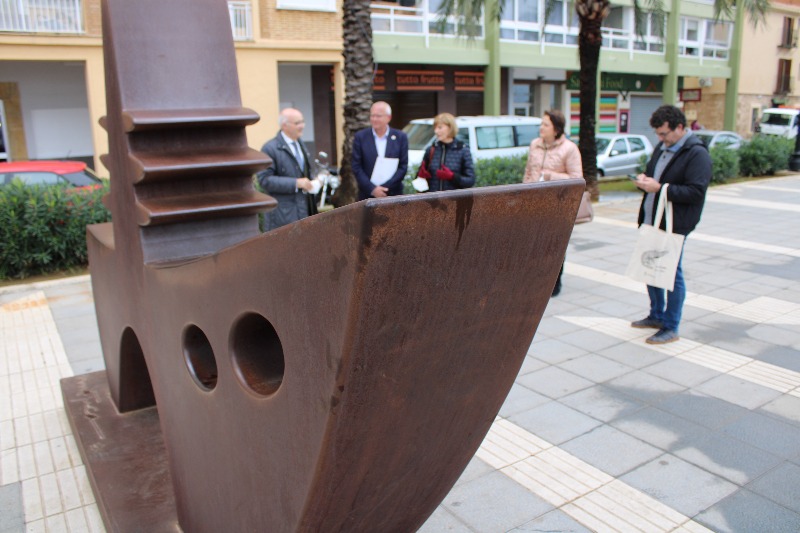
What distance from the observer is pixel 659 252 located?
→ 495 centimetres

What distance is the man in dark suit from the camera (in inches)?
218

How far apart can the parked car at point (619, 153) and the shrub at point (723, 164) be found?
1.91 m

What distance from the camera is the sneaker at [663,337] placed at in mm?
5216

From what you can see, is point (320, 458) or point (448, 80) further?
point (448, 80)

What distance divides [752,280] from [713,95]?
3323 cm

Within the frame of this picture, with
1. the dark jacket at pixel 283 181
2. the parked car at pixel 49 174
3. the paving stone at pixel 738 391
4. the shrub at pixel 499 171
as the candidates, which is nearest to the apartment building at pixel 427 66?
the parked car at pixel 49 174

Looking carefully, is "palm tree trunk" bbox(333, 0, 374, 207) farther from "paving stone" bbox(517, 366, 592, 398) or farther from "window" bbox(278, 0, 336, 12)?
"window" bbox(278, 0, 336, 12)

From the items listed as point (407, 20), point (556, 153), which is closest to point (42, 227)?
point (556, 153)

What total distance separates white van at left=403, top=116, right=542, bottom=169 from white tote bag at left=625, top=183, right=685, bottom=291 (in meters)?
9.54

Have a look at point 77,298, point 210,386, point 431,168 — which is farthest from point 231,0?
point 210,386

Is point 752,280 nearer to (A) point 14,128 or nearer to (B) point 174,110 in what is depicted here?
(B) point 174,110

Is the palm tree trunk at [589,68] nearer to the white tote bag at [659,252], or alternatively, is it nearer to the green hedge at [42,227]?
the white tote bag at [659,252]

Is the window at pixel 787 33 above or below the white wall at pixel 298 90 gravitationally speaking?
above

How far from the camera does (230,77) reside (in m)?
3.04
